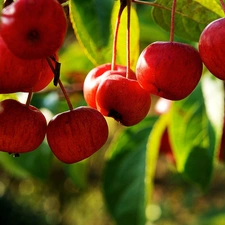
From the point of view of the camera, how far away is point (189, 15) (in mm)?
1210

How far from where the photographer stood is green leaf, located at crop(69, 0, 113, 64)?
1302 mm

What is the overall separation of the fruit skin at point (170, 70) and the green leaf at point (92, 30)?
1.04 feet

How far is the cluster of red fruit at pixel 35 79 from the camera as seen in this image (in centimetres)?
82

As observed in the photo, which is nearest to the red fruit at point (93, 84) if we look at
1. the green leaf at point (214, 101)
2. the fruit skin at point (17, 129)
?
the fruit skin at point (17, 129)

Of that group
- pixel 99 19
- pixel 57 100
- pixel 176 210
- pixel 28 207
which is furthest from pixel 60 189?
pixel 99 19

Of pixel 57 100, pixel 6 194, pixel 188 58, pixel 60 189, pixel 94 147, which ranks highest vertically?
pixel 188 58

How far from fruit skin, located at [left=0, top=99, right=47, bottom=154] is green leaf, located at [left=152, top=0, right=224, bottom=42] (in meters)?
0.38

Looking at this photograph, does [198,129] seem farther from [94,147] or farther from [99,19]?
[94,147]

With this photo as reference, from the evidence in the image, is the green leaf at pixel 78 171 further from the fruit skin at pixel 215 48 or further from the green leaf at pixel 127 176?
the fruit skin at pixel 215 48

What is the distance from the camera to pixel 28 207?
6516mm

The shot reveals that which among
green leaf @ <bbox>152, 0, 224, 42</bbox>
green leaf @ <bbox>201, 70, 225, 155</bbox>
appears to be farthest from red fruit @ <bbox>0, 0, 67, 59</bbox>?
green leaf @ <bbox>201, 70, 225, 155</bbox>

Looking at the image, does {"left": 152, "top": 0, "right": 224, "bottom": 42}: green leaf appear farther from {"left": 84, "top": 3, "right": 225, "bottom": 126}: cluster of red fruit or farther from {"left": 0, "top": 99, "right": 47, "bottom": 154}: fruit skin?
{"left": 0, "top": 99, "right": 47, "bottom": 154}: fruit skin

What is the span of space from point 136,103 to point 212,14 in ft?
0.99

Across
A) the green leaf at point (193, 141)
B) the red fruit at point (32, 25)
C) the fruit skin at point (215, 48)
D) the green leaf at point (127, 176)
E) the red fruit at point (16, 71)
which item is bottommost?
the green leaf at point (127, 176)
